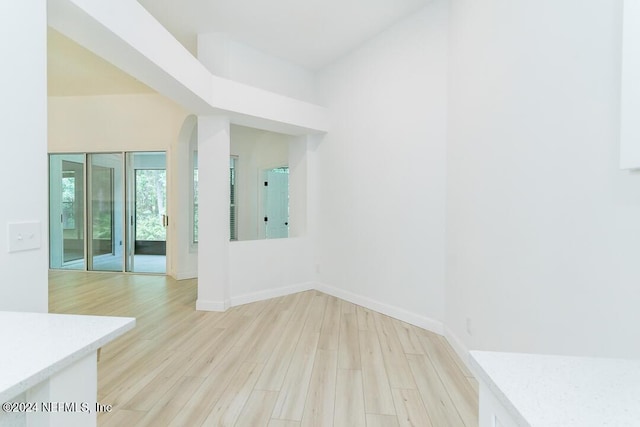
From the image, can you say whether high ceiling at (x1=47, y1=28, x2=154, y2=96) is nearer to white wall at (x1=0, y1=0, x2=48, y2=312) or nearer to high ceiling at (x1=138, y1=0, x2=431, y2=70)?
high ceiling at (x1=138, y1=0, x2=431, y2=70)

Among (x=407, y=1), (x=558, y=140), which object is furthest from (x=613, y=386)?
(x=407, y=1)

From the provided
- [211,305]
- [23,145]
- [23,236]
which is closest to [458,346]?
[211,305]

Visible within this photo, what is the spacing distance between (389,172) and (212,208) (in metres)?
2.05

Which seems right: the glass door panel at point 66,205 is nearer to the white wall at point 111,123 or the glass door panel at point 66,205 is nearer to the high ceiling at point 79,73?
the white wall at point 111,123

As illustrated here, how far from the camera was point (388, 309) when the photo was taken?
3352 millimetres

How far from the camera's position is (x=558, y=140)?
1.38 metres

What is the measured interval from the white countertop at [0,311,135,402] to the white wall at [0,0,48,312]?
1.39 ft

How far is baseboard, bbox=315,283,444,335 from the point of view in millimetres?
2908

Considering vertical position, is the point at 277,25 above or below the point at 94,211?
above

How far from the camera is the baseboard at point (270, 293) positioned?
370cm

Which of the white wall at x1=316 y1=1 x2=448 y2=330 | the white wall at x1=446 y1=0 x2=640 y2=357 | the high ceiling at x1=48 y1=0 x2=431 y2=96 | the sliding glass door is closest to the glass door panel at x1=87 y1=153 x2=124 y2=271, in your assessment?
the sliding glass door

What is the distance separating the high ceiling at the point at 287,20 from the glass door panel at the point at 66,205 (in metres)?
3.45

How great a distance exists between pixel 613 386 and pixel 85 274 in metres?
6.63

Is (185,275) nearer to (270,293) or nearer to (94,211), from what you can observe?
(270,293)
